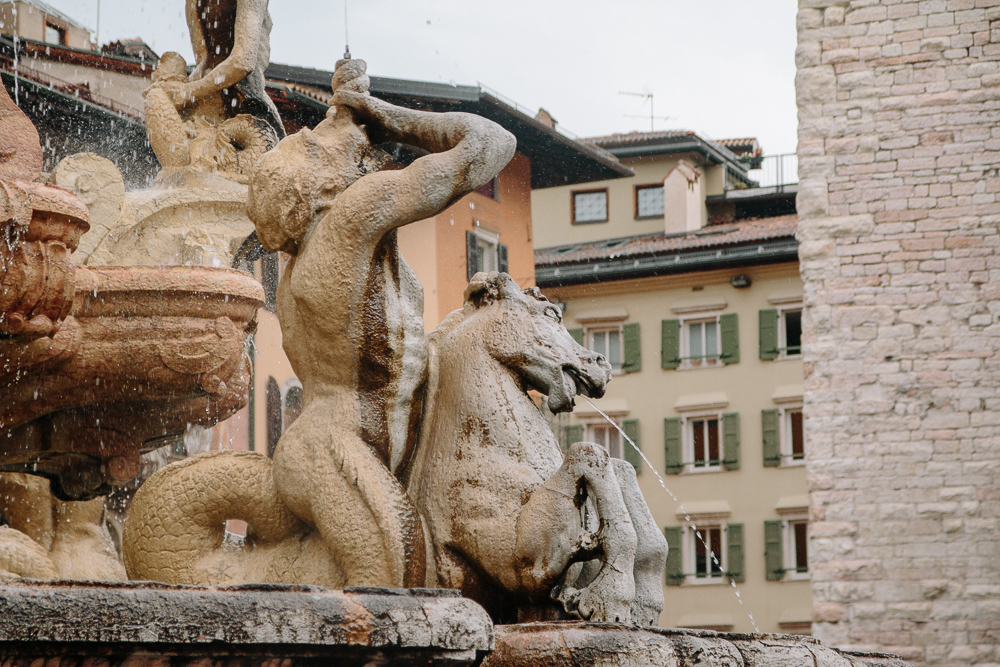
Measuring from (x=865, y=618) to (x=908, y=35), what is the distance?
594cm

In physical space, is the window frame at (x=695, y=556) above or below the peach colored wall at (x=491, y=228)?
below

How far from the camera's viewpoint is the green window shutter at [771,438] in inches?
1182

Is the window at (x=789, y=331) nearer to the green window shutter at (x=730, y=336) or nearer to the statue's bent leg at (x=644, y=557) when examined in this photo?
the green window shutter at (x=730, y=336)

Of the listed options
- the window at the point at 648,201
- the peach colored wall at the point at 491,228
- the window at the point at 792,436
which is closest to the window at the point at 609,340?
the window at the point at 792,436

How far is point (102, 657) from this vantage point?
7.29 feet

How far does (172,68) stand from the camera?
6617 mm

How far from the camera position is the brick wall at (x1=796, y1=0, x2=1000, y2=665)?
15133 millimetres

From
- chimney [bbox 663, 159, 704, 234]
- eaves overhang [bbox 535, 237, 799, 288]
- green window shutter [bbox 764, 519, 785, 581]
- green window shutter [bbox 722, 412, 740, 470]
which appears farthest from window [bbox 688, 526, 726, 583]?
chimney [bbox 663, 159, 704, 234]

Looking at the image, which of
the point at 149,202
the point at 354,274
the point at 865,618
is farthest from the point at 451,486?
the point at 865,618

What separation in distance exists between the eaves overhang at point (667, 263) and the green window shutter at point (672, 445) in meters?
Answer: 3.02

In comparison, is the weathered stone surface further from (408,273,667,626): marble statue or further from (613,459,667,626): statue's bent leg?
(613,459,667,626): statue's bent leg

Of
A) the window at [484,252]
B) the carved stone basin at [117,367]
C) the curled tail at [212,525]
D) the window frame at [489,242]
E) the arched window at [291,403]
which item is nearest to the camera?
the curled tail at [212,525]

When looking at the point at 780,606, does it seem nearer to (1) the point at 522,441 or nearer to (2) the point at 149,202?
(2) the point at 149,202

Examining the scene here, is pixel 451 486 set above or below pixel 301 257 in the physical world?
below
